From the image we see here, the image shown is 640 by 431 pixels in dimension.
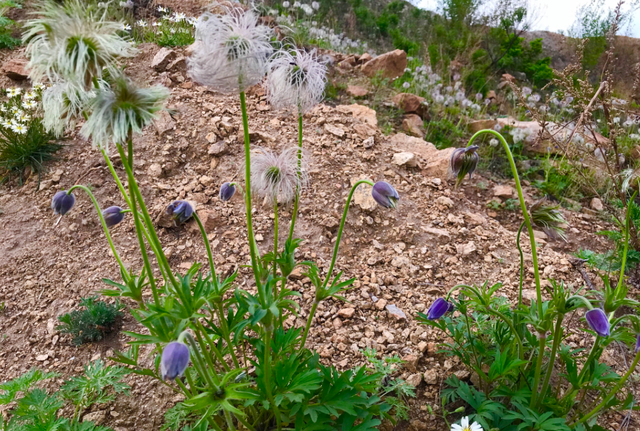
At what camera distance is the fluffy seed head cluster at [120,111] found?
1221 millimetres

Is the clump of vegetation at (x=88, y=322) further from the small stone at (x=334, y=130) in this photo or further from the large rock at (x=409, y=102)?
the large rock at (x=409, y=102)

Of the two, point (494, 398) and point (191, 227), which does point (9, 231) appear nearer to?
point (191, 227)

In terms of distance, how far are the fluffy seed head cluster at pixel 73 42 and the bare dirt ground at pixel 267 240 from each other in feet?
5.06

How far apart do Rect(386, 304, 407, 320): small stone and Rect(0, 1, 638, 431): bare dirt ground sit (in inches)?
1.1

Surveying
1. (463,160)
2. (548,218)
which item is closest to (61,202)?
(463,160)

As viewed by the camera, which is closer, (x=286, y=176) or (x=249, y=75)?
(x=249, y=75)

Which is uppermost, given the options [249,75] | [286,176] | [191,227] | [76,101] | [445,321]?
[249,75]

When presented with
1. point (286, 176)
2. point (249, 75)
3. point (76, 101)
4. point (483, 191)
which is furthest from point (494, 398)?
point (483, 191)

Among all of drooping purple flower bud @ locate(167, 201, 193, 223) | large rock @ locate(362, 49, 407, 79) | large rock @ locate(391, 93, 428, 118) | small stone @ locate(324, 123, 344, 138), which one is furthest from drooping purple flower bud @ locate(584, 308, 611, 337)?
large rock @ locate(362, 49, 407, 79)

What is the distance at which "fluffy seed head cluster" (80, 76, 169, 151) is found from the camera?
1.22m

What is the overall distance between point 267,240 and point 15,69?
13.6 ft

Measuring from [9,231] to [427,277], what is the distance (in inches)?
133

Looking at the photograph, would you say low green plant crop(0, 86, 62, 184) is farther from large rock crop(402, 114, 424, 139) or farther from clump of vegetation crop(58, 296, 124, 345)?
large rock crop(402, 114, 424, 139)

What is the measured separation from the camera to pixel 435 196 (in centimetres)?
388
